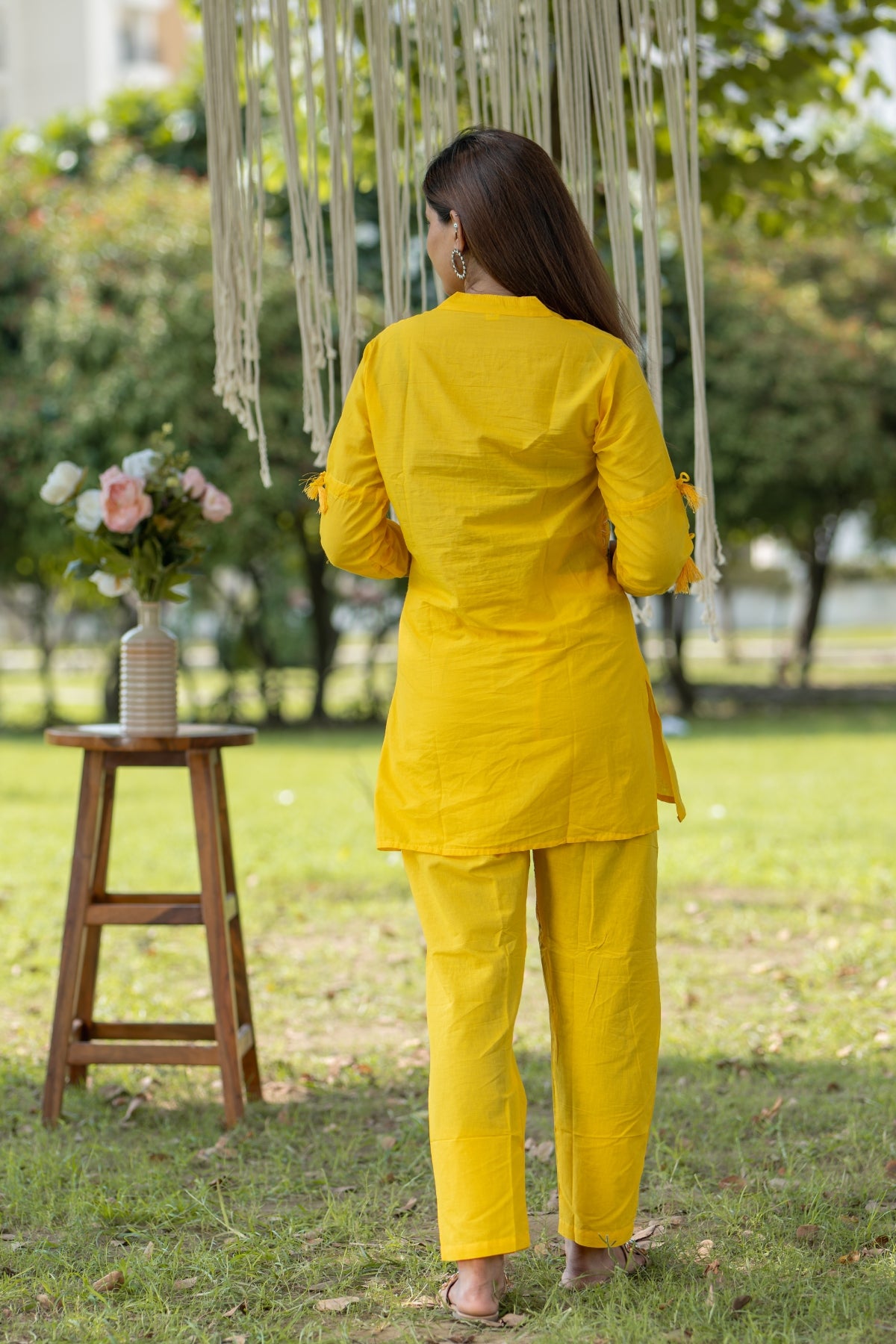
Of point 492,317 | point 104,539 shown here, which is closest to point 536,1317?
point 492,317

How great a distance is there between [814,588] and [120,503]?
51.1 ft

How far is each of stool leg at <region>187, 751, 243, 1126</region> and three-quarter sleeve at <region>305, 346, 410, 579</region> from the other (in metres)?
1.20

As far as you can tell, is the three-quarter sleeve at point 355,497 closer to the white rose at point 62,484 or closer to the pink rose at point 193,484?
the pink rose at point 193,484

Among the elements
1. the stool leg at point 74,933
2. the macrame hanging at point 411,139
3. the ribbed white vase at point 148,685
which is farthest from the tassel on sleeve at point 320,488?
the stool leg at point 74,933

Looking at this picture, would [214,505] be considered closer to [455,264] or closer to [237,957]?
[237,957]

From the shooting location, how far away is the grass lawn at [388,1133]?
2.45m

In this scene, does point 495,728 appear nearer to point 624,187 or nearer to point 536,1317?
point 536,1317

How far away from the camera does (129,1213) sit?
2.90 metres

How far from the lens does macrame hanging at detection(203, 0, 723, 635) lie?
3186 mm

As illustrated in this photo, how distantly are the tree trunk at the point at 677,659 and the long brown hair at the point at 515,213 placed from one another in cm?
1259

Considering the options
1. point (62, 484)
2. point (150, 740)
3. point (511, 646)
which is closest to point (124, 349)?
point (62, 484)

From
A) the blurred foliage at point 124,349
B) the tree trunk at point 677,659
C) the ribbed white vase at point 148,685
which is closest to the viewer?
the ribbed white vase at point 148,685

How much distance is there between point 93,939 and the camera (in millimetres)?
3719

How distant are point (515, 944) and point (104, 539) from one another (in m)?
1.75
